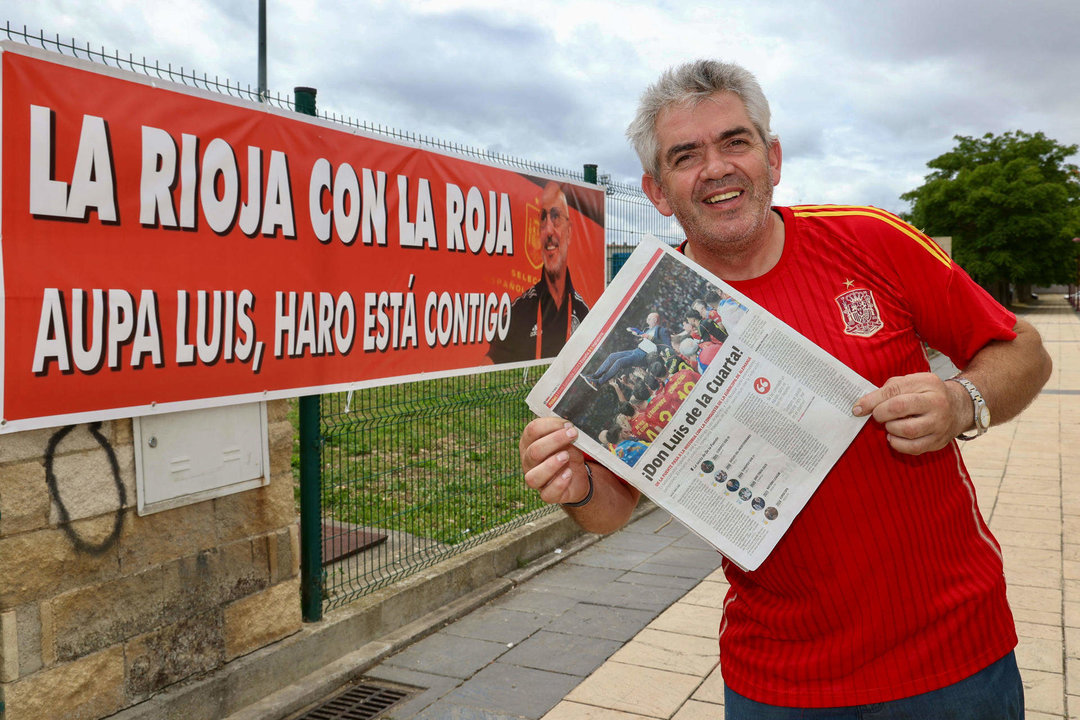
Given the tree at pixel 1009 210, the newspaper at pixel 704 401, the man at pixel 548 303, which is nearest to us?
the newspaper at pixel 704 401

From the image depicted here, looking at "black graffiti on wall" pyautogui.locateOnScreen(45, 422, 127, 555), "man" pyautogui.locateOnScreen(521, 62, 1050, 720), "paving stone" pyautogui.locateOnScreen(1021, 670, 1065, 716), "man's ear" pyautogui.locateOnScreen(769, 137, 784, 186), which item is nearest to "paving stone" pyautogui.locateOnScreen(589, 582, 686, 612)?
"paving stone" pyautogui.locateOnScreen(1021, 670, 1065, 716)

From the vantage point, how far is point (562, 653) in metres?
4.39

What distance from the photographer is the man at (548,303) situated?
5.73 m

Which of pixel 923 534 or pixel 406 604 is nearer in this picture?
pixel 923 534

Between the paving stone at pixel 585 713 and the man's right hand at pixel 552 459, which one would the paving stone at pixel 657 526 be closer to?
the paving stone at pixel 585 713

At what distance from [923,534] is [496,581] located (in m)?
3.94

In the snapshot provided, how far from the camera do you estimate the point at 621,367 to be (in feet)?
5.55

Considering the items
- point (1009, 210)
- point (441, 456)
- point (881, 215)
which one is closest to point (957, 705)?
point (881, 215)

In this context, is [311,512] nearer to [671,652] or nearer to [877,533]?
[671,652]

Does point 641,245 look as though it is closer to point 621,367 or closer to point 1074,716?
point 621,367

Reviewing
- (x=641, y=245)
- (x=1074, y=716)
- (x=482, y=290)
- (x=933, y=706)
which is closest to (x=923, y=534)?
(x=933, y=706)

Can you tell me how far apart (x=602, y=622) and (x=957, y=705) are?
128 inches

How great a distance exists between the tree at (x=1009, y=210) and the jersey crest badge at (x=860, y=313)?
54.8 metres

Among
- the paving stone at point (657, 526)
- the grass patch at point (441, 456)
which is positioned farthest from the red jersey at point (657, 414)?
the paving stone at point (657, 526)
